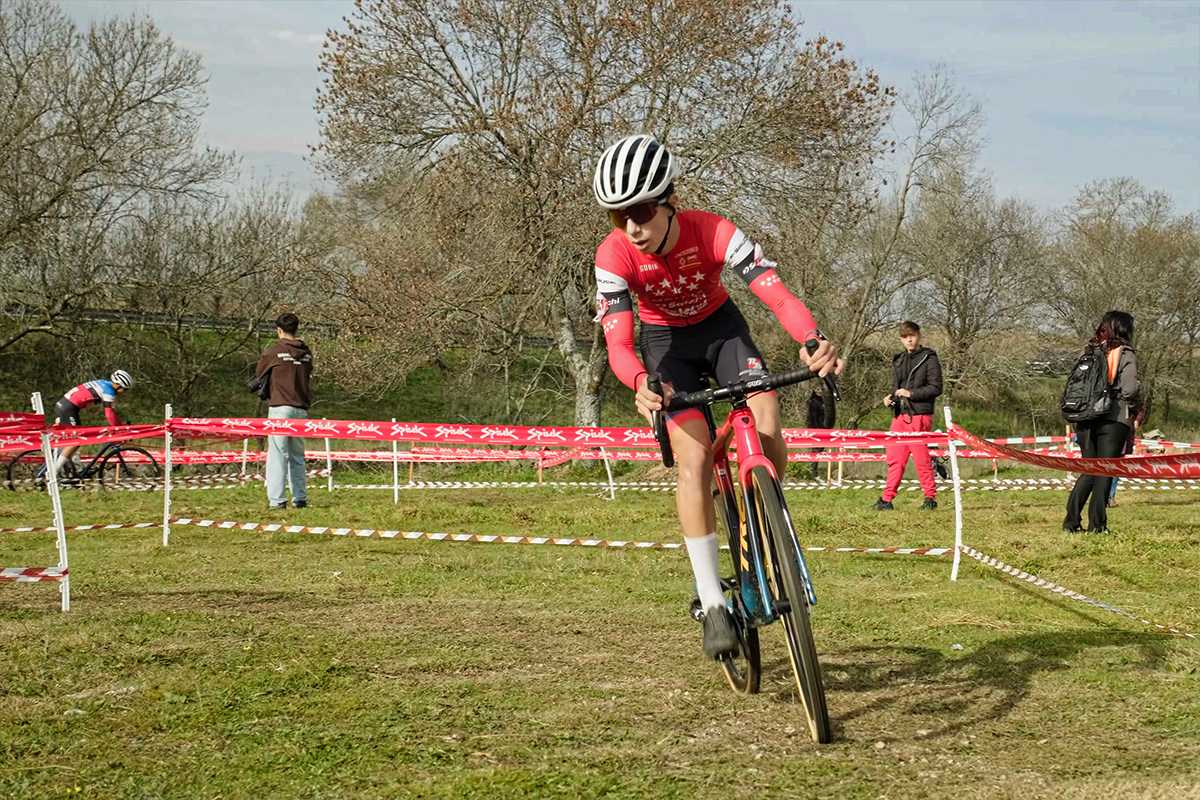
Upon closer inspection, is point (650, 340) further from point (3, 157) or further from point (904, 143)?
point (904, 143)

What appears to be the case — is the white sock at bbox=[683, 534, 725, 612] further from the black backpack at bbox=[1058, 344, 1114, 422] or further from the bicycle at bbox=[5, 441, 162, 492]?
the bicycle at bbox=[5, 441, 162, 492]

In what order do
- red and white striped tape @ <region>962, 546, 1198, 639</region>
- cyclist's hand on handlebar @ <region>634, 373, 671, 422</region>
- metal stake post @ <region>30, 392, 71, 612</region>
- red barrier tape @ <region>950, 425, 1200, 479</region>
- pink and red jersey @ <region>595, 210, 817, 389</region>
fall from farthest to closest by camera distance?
metal stake post @ <region>30, 392, 71, 612</region>
red and white striped tape @ <region>962, 546, 1198, 639</region>
red barrier tape @ <region>950, 425, 1200, 479</region>
pink and red jersey @ <region>595, 210, 817, 389</region>
cyclist's hand on handlebar @ <region>634, 373, 671, 422</region>

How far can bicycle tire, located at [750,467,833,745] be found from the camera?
14.1ft

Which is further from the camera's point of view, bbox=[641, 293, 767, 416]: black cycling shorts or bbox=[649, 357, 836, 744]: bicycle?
bbox=[641, 293, 767, 416]: black cycling shorts

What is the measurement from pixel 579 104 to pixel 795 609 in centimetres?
2240

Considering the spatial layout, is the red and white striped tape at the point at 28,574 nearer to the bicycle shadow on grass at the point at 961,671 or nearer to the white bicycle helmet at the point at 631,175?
the white bicycle helmet at the point at 631,175

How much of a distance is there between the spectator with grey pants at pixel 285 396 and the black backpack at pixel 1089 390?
8426 millimetres

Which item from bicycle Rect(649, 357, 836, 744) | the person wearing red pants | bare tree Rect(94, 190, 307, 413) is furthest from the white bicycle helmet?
bare tree Rect(94, 190, 307, 413)

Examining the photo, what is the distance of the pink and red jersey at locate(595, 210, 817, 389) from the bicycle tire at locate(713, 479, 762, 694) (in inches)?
32.7

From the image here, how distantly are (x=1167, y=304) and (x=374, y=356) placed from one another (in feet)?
126

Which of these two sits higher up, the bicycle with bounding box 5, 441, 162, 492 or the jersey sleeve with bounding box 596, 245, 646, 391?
the jersey sleeve with bounding box 596, 245, 646, 391

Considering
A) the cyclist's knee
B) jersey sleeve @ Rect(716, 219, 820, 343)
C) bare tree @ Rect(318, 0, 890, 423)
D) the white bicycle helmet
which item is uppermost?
bare tree @ Rect(318, 0, 890, 423)

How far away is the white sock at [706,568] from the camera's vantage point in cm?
521

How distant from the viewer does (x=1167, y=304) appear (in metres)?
52.7
